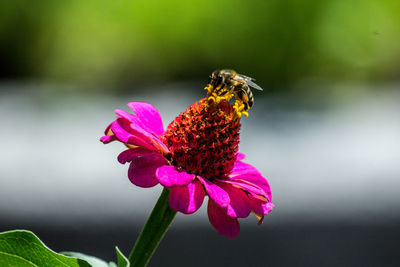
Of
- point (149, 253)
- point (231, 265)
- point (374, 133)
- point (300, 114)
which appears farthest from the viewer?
point (300, 114)

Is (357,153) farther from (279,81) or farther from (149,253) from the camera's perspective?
(149,253)

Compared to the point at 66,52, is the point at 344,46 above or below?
above

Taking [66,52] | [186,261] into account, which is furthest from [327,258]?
[66,52]

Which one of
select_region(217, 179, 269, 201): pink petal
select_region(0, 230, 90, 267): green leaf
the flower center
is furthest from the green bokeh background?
select_region(0, 230, 90, 267): green leaf

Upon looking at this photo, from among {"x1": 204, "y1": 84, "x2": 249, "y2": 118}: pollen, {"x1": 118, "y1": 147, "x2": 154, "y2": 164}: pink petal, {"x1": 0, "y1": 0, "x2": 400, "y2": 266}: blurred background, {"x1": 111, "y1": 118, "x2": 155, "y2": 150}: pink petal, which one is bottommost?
{"x1": 0, "y1": 0, "x2": 400, "y2": 266}: blurred background

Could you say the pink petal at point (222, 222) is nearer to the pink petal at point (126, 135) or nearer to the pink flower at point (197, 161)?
the pink flower at point (197, 161)

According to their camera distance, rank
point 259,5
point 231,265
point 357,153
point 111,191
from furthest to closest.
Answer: point 259,5, point 357,153, point 111,191, point 231,265

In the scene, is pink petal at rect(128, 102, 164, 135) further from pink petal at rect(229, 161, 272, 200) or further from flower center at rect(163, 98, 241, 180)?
pink petal at rect(229, 161, 272, 200)
